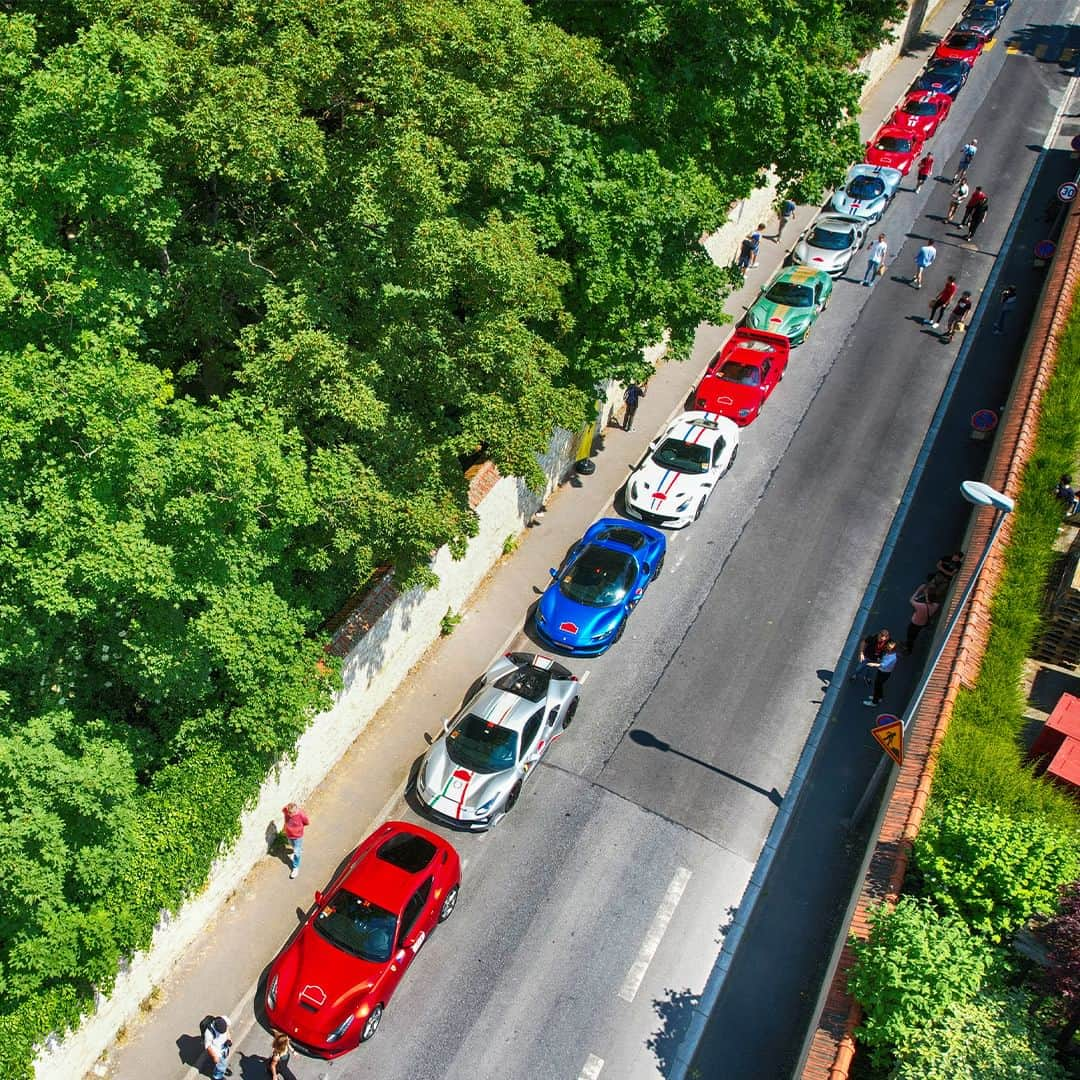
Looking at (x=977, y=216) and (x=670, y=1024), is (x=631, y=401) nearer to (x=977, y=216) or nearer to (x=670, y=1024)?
(x=670, y=1024)

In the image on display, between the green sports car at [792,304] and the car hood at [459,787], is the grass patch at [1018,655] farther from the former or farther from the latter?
the car hood at [459,787]

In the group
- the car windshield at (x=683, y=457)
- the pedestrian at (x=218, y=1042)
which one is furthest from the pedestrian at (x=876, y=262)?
the pedestrian at (x=218, y=1042)

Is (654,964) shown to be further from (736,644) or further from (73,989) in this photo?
(73,989)

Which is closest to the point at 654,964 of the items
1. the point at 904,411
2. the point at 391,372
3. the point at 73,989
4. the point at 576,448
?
the point at 73,989

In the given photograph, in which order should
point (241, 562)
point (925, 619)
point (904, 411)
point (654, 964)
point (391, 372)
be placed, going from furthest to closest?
point (904, 411), point (925, 619), point (391, 372), point (654, 964), point (241, 562)

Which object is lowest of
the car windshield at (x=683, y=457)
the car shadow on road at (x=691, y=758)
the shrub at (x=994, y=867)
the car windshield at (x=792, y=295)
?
the car shadow on road at (x=691, y=758)

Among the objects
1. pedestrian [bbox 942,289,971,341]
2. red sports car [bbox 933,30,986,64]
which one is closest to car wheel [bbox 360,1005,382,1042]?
pedestrian [bbox 942,289,971,341]

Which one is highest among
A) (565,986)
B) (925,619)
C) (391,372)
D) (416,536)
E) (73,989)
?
(391,372)
